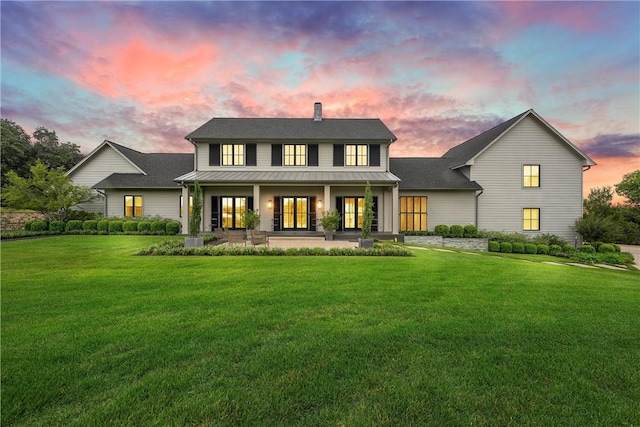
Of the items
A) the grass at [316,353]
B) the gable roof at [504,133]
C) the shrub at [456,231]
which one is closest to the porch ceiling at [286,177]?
the shrub at [456,231]

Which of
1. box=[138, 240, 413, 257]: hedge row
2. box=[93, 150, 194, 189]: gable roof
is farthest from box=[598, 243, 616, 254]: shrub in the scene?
box=[93, 150, 194, 189]: gable roof

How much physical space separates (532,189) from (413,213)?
8.31 m

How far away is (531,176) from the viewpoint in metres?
19.5

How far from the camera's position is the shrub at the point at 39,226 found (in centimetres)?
1827

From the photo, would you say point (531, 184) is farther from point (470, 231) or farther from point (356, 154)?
point (356, 154)

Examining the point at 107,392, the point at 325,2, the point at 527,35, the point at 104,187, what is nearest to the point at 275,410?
the point at 107,392

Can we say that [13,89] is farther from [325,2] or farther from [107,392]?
[107,392]

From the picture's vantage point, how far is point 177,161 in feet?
76.3

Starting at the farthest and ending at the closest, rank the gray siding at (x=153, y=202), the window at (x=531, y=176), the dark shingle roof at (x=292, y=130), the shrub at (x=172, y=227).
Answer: the gray siding at (x=153, y=202) → the window at (x=531, y=176) → the dark shingle roof at (x=292, y=130) → the shrub at (x=172, y=227)

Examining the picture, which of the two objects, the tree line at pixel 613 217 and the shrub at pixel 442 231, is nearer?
the shrub at pixel 442 231

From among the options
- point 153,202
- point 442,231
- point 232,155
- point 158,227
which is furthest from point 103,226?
point 442,231

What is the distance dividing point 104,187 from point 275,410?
2340 centimetres

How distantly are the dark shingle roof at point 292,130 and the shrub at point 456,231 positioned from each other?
696 centimetres

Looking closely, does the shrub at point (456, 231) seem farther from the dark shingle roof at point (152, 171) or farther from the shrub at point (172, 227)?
the dark shingle roof at point (152, 171)
